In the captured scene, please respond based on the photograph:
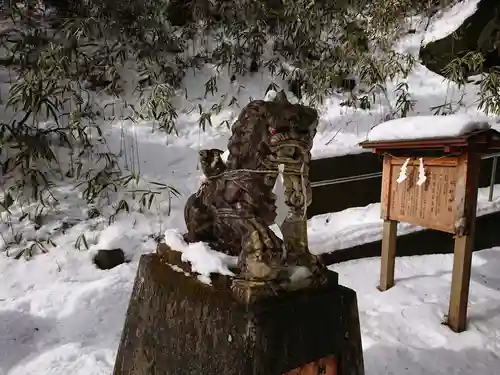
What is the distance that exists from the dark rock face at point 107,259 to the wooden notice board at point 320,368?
2643 millimetres

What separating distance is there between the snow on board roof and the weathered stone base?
79.5 inches

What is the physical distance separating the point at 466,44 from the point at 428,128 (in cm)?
504

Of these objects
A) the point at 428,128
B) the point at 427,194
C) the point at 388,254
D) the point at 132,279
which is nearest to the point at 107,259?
the point at 132,279

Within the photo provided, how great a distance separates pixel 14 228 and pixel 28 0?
14.2ft

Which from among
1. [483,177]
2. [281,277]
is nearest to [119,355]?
[281,277]

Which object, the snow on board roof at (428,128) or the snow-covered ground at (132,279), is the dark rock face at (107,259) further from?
the snow on board roof at (428,128)

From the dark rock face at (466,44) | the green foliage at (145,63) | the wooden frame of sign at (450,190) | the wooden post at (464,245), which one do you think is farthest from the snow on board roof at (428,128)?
the dark rock face at (466,44)

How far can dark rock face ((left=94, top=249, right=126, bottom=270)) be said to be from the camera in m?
3.62

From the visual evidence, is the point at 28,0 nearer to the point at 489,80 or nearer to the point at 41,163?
the point at 41,163

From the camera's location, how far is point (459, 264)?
308 centimetres

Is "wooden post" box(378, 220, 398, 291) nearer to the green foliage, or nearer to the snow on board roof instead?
the snow on board roof

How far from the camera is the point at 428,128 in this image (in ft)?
10.3

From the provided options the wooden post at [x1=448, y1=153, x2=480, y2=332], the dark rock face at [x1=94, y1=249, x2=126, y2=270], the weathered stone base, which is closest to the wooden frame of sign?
the wooden post at [x1=448, y1=153, x2=480, y2=332]

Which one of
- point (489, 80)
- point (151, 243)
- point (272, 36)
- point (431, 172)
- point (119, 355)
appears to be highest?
point (272, 36)
